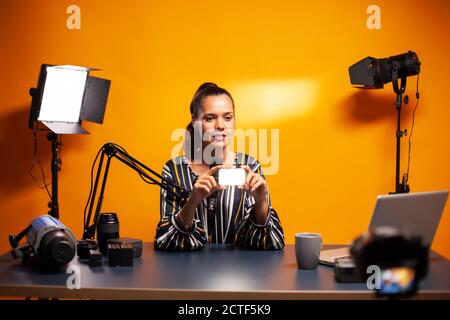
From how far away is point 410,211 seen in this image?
1346mm

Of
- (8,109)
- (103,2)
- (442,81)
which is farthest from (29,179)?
(442,81)

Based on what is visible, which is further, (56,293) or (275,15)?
(275,15)

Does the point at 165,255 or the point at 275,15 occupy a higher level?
the point at 275,15

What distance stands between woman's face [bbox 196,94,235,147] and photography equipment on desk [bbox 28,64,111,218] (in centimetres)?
83

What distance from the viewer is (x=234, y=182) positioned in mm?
1678

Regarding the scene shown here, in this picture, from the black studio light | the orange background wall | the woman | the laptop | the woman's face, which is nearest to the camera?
the laptop

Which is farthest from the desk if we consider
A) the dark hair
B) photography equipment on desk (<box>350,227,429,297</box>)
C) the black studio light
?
the black studio light

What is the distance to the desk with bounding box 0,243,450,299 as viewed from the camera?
1171mm

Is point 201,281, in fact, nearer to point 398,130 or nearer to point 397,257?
point 397,257

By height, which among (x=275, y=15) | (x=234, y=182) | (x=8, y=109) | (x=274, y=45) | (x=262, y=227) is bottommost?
(x=262, y=227)

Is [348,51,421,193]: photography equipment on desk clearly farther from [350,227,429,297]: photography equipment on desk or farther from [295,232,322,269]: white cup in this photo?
[350,227,429,297]: photography equipment on desk

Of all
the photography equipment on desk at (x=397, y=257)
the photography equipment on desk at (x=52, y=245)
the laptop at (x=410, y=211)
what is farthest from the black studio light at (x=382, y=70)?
the photography equipment on desk at (x=397, y=257)
